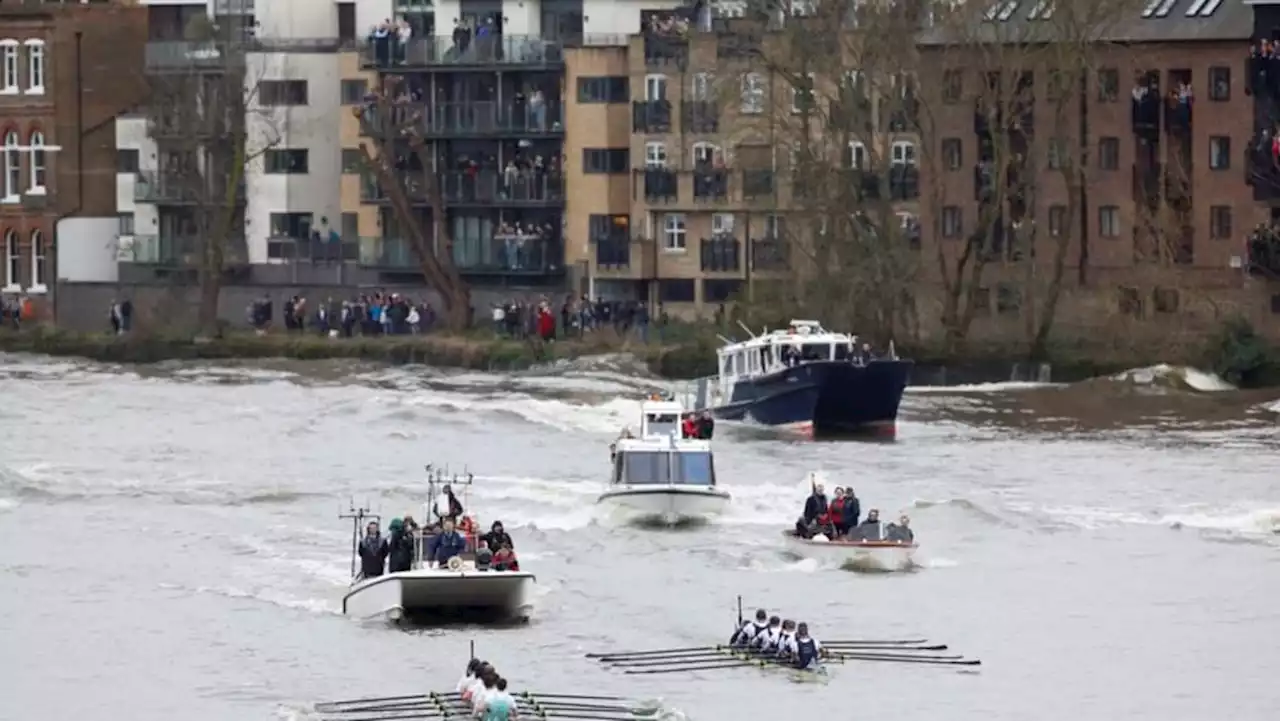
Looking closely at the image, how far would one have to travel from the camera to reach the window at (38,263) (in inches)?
5433

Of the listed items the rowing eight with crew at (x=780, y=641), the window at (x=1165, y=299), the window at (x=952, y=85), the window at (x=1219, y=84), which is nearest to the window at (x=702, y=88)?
the window at (x=952, y=85)

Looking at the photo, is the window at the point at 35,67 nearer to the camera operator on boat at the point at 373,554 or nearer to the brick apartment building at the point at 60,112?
the brick apartment building at the point at 60,112

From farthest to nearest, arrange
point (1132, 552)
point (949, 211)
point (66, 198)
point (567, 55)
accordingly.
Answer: point (66, 198) → point (567, 55) → point (949, 211) → point (1132, 552)

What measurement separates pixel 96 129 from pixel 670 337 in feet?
109

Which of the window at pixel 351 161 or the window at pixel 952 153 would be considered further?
the window at pixel 351 161

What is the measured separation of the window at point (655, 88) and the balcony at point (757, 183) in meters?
5.24

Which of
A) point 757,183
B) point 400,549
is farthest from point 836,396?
point 400,549

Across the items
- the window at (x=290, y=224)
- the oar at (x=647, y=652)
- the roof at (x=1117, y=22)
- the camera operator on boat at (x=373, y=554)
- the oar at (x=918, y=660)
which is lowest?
the oar at (x=918, y=660)

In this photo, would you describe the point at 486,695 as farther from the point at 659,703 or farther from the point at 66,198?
the point at 66,198

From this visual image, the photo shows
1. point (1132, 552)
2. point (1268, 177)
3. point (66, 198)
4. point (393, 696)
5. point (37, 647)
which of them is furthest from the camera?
point (66, 198)

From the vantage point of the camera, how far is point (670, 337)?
115 meters

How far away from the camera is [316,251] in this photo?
132m

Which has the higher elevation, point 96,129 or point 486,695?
point 96,129

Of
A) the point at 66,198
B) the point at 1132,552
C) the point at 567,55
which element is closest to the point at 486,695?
the point at 1132,552
